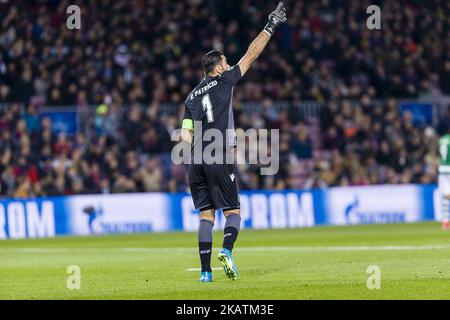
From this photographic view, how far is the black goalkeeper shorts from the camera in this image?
13438 millimetres

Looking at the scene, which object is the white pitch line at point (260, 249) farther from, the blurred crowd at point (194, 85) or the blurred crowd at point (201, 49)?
the blurred crowd at point (201, 49)

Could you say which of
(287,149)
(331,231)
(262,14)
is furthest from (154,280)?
(262,14)

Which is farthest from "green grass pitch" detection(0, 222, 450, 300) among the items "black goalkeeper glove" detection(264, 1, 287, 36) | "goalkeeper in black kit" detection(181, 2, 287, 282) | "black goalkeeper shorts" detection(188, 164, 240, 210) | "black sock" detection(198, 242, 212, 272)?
"black goalkeeper glove" detection(264, 1, 287, 36)

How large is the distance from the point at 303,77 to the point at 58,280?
20559 millimetres

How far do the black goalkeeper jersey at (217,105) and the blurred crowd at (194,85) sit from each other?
15202mm

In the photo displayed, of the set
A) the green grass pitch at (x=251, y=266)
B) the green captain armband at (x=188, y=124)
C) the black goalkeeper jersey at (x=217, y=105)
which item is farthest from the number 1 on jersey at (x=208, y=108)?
the green grass pitch at (x=251, y=266)

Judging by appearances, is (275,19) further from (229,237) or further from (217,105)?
(229,237)

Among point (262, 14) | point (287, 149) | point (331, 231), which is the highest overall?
point (262, 14)

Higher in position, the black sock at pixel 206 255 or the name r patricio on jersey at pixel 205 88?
the name r patricio on jersey at pixel 205 88

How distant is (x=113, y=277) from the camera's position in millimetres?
14305

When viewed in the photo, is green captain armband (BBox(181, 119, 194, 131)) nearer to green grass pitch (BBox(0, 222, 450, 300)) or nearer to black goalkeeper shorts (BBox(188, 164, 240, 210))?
black goalkeeper shorts (BBox(188, 164, 240, 210))

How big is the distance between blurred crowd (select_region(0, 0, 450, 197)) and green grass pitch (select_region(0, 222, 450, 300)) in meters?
4.40

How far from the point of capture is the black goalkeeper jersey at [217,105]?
44.2 feet
